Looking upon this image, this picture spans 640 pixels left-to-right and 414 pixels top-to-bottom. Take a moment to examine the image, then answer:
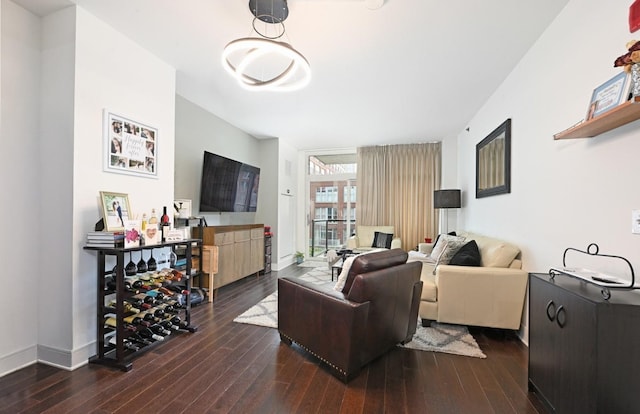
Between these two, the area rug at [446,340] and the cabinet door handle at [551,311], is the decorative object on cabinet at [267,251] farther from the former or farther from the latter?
the cabinet door handle at [551,311]

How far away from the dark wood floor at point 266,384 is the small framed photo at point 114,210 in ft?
3.53

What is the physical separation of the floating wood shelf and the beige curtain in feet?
13.7

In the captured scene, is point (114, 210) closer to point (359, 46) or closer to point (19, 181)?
point (19, 181)

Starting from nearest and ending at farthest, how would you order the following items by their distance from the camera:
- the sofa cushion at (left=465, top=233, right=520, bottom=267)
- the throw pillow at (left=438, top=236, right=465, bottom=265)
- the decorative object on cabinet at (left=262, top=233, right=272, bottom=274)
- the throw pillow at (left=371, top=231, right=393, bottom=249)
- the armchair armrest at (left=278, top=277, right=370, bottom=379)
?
the armchair armrest at (left=278, top=277, right=370, bottom=379), the sofa cushion at (left=465, top=233, right=520, bottom=267), the throw pillow at (left=438, top=236, right=465, bottom=265), the decorative object on cabinet at (left=262, top=233, right=272, bottom=274), the throw pillow at (left=371, top=231, right=393, bottom=249)

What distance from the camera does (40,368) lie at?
2145 mm

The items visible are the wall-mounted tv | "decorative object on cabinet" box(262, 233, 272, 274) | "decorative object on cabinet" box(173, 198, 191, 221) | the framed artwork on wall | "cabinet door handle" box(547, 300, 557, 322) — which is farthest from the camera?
"decorative object on cabinet" box(262, 233, 272, 274)

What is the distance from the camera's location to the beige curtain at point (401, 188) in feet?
19.7

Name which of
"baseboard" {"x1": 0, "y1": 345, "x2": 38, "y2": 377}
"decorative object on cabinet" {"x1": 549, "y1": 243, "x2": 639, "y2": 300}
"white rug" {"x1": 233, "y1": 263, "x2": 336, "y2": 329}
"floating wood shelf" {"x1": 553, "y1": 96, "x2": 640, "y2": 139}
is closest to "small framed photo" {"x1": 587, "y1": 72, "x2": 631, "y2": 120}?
"floating wood shelf" {"x1": 553, "y1": 96, "x2": 640, "y2": 139}

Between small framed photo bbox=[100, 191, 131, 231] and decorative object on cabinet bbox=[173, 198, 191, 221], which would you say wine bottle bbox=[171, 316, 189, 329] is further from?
decorative object on cabinet bbox=[173, 198, 191, 221]

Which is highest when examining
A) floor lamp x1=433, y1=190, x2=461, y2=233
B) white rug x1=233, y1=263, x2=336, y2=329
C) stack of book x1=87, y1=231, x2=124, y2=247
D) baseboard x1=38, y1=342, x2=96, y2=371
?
floor lamp x1=433, y1=190, x2=461, y2=233

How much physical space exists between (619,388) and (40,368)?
352cm

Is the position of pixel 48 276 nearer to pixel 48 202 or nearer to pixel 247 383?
pixel 48 202

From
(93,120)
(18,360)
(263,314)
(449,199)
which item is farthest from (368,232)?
(18,360)

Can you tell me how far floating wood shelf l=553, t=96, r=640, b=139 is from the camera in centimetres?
135
